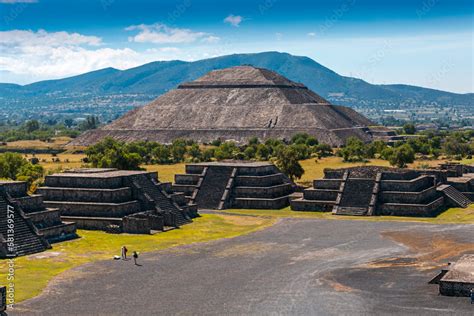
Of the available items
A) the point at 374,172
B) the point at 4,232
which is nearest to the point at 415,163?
the point at 374,172

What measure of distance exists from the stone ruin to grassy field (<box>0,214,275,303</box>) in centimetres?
105

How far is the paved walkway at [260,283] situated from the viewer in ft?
137

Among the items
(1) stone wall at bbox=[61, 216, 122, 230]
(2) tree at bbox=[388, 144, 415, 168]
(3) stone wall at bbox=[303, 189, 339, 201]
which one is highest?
(2) tree at bbox=[388, 144, 415, 168]

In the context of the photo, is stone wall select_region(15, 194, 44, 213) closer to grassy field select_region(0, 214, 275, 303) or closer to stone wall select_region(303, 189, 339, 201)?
grassy field select_region(0, 214, 275, 303)

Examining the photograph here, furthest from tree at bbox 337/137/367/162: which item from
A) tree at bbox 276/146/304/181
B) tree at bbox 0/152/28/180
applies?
tree at bbox 0/152/28/180

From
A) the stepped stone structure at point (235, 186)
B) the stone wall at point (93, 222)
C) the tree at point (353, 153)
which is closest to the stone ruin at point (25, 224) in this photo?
the stone wall at point (93, 222)

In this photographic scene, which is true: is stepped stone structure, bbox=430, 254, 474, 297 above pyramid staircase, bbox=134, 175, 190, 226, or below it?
below

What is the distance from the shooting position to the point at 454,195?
86312 mm

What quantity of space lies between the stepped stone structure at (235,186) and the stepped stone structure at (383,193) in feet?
11.7

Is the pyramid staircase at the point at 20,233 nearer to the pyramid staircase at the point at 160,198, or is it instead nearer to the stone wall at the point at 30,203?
the stone wall at the point at 30,203

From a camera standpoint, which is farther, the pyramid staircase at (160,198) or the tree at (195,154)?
the tree at (195,154)

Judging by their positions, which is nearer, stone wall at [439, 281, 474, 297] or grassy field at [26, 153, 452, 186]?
stone wall at [439, 281, 474, 297]

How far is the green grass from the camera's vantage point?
7575 centimetres

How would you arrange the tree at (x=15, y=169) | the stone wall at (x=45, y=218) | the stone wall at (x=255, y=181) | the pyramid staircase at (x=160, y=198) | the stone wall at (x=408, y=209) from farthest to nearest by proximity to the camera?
the tree at (x=15, y=169), the stone wall at (x=255, y=181), the stone wall at (x=408, y=209), the pyramid staircase at (x=160, y=198), the stone wall at (x=45, y=218)
